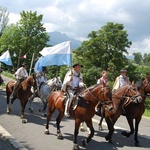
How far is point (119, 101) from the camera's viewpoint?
9539 mm

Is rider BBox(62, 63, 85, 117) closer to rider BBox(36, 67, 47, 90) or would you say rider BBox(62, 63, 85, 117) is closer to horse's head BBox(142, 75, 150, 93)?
horse's head BBox(142, 75, 150, 93)

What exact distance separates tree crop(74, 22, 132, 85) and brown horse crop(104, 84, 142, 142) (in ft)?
106

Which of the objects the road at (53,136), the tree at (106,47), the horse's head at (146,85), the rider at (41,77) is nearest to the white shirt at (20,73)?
the rider at (41,77)

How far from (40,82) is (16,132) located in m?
5.36

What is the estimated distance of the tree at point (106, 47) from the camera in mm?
42562

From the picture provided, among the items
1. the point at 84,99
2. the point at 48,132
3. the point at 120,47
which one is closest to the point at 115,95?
the point at 84,99

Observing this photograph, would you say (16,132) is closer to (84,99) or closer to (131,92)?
(84,99)

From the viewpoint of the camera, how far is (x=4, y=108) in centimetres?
1573

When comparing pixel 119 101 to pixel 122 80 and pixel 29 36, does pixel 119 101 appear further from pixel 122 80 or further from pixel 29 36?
pixel 29 36

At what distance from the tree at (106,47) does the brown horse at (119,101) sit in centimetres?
3235

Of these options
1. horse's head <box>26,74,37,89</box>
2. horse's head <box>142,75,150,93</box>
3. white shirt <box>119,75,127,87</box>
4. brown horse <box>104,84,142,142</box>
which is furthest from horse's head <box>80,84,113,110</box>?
horse's head <box>26,74,37,89</box>

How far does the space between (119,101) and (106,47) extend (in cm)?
3470

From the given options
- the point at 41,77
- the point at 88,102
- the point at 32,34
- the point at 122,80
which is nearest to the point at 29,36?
the point at 32,34

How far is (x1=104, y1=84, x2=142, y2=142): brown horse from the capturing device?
934 cm
